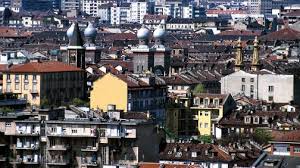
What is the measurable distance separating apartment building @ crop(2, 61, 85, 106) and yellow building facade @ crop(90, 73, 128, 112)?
2583 millimetres

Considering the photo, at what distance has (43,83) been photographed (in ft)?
265

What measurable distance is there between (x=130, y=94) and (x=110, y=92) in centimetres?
110

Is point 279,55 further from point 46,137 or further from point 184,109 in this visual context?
point 46,137

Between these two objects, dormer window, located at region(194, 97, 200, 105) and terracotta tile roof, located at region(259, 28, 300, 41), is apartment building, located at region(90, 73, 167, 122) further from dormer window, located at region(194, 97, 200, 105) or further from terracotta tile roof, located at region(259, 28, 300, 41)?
terracotta tile roof, located at region(259, 28, 300, 41)

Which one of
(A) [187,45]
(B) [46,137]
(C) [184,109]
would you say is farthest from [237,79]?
(A) [187,45]

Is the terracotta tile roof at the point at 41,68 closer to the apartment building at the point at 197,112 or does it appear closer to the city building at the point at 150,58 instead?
the apartment building at the point at 197,112

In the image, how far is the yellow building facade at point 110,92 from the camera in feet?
253

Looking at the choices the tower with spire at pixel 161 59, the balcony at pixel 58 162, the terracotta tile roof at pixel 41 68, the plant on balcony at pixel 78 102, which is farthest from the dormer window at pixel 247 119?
the tower with spire at pixel 161 59

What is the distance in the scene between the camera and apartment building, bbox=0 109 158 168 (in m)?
52.1

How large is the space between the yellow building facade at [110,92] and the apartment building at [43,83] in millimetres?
2583

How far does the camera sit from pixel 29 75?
80.8 meters

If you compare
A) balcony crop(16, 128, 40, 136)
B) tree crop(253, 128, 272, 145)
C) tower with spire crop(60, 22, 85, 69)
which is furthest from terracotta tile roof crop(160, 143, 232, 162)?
tower with spire crop(60, 22, 85, 69)

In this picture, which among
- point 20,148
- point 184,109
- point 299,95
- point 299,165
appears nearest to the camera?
point 299,165

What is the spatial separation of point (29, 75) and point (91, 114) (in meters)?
23.1
